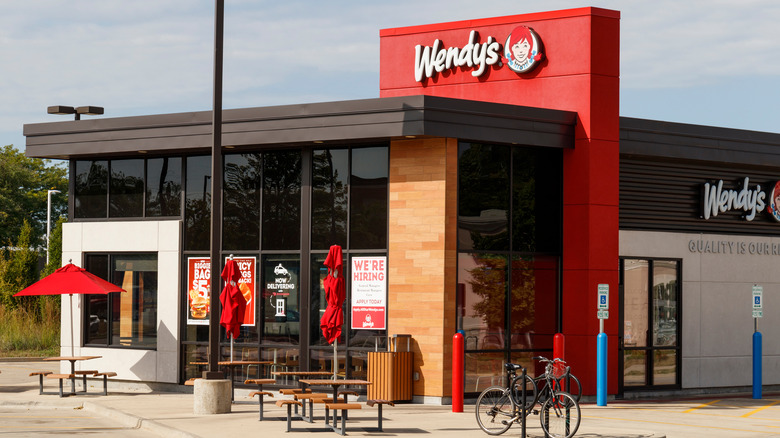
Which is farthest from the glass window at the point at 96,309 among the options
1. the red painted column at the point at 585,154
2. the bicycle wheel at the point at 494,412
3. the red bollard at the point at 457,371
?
the bicycle wheel at the point at 494,412

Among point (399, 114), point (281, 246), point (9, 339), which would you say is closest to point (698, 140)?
point (399, 114)

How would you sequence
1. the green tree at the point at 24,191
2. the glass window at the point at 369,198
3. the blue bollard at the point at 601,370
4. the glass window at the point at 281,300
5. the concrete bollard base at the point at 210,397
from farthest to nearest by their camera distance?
the green tree at the point at 24,191
the glass window at the point at 281,300
the glass window at the point at 369,198
the blue bollard at the point at 601,370
the concrete bollard base at the point at 210,397

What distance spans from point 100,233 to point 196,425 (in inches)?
363

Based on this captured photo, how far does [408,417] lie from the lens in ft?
58.3

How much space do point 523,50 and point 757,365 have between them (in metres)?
8.91

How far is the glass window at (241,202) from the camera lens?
2238 cm

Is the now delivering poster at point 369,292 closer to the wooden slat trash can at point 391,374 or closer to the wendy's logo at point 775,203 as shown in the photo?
the wooden slat trash can at point 391,374

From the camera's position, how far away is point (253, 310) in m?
22.2

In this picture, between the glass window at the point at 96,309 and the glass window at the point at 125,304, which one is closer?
the glass window at the point at 125,304

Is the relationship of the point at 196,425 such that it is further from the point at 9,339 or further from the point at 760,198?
the point at 9,339

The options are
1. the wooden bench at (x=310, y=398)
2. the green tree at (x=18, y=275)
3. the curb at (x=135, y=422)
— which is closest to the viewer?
the curb at (x=135, y=422)

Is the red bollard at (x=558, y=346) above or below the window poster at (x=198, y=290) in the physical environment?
below

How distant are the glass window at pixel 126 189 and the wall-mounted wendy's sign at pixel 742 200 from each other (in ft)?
43.9

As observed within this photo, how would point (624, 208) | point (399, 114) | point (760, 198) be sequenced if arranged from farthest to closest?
point (760, 198) < point (624, 208) < point (399, 114)
